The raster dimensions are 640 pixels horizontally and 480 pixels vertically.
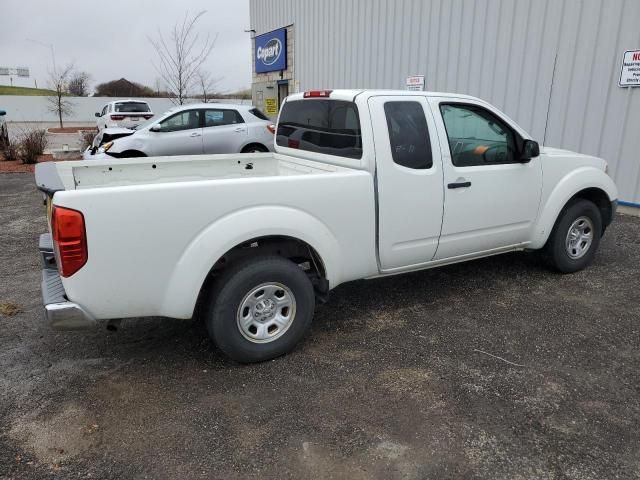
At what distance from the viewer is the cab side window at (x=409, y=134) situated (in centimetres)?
389

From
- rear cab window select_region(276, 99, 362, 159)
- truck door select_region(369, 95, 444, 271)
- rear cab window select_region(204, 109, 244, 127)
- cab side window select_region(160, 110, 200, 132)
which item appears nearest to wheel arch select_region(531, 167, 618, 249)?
truck door select_region(369, 95, 444, 271)

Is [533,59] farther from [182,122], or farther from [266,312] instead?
[266,312]

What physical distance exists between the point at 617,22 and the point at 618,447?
7.15 meters

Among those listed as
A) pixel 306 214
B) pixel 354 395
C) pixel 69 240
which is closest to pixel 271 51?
pixel 306 214

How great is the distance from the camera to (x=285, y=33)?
58.2 feet

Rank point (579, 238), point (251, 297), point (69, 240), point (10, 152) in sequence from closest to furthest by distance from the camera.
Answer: point (69, 240) < point (251, 297) < point (579, 238) < point (10, 152)

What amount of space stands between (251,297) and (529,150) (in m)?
2.83

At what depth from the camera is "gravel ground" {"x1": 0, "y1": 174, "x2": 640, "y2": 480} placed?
2574mm

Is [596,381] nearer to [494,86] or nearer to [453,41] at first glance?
[494,86]

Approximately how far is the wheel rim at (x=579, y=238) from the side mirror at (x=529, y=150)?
1.11 metres

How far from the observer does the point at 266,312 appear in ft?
11.3

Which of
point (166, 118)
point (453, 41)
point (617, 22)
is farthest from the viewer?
point (166, 118)

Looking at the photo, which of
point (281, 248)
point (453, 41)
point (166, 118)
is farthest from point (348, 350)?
point (166, 118)

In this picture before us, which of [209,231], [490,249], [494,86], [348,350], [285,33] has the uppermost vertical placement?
[285,33]
